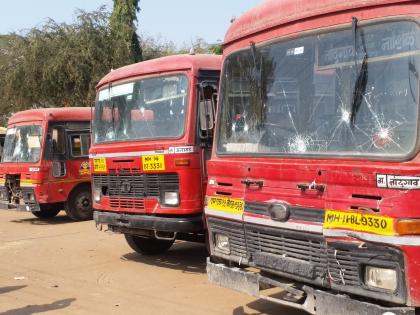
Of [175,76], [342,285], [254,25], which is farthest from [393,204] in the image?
[175,76]

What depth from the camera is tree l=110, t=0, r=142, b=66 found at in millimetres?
23125

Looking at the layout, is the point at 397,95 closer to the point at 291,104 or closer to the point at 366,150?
the point at 366,150

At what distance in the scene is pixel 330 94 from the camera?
4262mm

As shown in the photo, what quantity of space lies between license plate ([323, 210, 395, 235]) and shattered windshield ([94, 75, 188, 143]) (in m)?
3.26

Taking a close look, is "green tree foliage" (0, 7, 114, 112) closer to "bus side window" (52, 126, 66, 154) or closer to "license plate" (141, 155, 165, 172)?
"bus side window" (52, 126, 66, 154)

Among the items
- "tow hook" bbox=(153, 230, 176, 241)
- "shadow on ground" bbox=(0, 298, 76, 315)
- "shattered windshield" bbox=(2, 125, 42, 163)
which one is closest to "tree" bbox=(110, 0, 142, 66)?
"shattered windshield" bbox=(2, 125, 42, 163)

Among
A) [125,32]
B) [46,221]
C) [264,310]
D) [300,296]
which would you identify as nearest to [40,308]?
[264,310]

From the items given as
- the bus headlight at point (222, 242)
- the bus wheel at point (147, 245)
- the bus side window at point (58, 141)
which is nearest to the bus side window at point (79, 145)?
the bus side window at point (58, 141)

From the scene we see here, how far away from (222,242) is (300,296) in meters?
1.09

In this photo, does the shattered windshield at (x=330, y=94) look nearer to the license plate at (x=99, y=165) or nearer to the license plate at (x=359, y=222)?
the license plate at (x=359, y=222)

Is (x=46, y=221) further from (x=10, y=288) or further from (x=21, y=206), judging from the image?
(x=10, y=288)

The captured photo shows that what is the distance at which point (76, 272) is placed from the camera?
789cm

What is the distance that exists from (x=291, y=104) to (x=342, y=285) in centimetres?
147

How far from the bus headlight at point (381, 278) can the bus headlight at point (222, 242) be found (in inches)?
60.5
